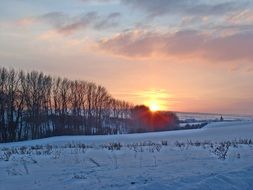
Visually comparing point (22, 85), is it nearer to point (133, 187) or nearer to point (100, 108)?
point (100, 108)

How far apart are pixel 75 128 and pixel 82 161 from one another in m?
82.2

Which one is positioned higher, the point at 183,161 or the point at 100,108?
the point at 100,108

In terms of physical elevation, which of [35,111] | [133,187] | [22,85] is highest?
[22,85]

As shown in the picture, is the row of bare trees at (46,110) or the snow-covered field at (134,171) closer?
the snow-covered field at (134,171)

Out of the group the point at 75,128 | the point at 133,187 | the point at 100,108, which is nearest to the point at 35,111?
the point at 75,128

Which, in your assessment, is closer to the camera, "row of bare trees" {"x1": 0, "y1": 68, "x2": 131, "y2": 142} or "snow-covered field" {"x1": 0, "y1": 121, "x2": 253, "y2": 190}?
"snow-covered field" {"x1": 0, "y1": 121, "x2": 253, "y2": 190}

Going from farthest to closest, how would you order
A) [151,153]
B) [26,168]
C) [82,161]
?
[151,153], [82,161], [26,168]

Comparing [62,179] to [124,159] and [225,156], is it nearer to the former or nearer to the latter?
[124,159]

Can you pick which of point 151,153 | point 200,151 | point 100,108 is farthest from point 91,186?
point 100,108

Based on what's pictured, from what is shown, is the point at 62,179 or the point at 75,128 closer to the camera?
the point at 62,179

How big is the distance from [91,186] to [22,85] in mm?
78454

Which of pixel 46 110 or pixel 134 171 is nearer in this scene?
pixel 134 171

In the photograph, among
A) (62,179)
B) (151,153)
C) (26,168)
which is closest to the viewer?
(62,179)

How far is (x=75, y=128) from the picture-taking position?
3730 inches
